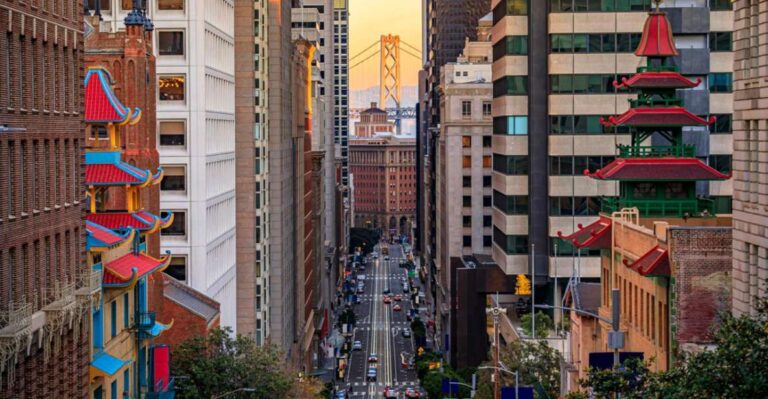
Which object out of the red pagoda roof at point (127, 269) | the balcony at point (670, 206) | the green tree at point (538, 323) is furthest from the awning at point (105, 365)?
the green tree at point (538, 323)

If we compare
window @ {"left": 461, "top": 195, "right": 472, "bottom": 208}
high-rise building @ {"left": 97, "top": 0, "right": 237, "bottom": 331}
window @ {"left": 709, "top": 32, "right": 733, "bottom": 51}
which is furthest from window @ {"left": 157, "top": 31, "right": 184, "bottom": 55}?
window @ {"left": 461, "top": 195, "right": 472, "bottom": 208}

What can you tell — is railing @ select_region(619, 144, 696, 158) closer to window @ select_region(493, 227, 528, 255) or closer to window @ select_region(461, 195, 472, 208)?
window @ select_region(493, 227, 528, 255)

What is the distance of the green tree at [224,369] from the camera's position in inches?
2896

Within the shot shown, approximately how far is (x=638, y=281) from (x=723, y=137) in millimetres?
50733

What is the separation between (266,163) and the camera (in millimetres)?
123812

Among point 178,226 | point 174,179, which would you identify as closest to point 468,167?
point 174,179

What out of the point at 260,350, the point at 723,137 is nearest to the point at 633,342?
the point at 260,350

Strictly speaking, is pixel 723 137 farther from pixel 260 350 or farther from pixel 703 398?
pixel 703 398

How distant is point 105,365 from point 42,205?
543 inches

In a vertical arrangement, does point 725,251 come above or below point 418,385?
above

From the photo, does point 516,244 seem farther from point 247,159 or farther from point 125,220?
point 125,220

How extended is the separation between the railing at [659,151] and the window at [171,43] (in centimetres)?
3361

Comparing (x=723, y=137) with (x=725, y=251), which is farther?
(x=723, y=137)

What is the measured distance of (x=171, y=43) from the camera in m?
93.4
